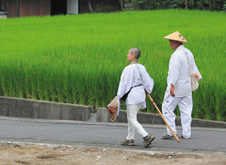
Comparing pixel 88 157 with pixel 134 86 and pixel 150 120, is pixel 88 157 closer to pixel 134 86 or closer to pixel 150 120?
pixel 134 86

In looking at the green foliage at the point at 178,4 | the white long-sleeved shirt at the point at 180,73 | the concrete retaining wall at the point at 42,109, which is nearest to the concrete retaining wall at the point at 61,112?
the concrete retaining wall at the point at 42,109

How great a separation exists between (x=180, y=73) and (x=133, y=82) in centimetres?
93

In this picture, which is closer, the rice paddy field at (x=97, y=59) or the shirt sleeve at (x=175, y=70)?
the shirt sleeve at (x=175, y=70)

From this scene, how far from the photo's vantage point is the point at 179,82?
875 centimetres

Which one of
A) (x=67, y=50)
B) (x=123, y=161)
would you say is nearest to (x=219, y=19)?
(x=67, y=50)

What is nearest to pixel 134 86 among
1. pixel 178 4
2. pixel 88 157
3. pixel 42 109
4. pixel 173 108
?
pixel 173 108

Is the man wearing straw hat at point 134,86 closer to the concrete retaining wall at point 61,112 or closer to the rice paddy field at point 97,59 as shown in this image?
the concrete retaining wall at point 61,112

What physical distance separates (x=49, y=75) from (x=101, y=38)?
327 inches

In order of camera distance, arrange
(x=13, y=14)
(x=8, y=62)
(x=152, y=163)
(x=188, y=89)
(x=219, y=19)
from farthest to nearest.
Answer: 1. (x=13, y=14)
2. (x=219, y=19)
3. (x=8, y=62)
4. (x=188, y=89)
5. (x=152, y=163)

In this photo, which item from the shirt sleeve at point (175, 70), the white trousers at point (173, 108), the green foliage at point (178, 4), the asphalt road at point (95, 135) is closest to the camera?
the asphalt road at point (95, 135)

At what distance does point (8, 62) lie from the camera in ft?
48.3

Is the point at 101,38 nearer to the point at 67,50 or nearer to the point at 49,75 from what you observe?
the point at 67,50

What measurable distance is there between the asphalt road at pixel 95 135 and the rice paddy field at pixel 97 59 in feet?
4.25

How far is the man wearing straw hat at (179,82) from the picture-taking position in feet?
28.3
